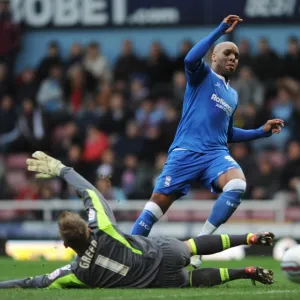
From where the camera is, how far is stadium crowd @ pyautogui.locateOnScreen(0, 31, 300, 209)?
19.7 metres

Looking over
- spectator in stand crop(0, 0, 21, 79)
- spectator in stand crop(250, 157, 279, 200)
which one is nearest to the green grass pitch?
spectator in stand crop(250, 157, 279, 200)

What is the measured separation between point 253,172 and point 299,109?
5.58ft

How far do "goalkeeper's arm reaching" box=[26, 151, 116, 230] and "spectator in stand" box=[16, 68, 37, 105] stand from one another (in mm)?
12151

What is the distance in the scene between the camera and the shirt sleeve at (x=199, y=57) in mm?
11062

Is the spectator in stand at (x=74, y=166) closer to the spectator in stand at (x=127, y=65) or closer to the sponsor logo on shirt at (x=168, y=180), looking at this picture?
the spectator in stand at (x=127, y=65)

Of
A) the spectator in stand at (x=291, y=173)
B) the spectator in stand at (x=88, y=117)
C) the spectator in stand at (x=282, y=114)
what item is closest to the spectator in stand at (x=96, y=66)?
the spectator in stand at (x=88, y=117)

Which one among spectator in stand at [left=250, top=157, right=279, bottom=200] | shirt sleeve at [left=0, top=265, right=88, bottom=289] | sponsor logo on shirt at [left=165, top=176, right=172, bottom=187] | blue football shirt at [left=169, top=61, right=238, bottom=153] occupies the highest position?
blue football shirt at [left=169, top=61, right=238, bottom=153]

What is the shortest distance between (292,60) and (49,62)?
4.86 meters

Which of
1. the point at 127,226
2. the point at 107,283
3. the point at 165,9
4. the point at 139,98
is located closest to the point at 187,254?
the point at 107,283

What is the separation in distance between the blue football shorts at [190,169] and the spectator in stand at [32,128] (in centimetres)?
1006

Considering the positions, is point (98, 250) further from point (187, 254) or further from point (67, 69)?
point (67, 69)

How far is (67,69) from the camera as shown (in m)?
22.4

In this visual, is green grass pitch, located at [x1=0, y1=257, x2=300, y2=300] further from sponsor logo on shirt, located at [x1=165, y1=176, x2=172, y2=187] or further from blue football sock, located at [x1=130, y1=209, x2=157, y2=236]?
sponsor logo on shirt, located at [x1=165, y1=176, x2=172, y2=187]

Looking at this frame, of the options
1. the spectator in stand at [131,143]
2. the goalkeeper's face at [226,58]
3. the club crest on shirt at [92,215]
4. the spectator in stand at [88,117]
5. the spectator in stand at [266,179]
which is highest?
the goalkeeper's face at [226,58]
